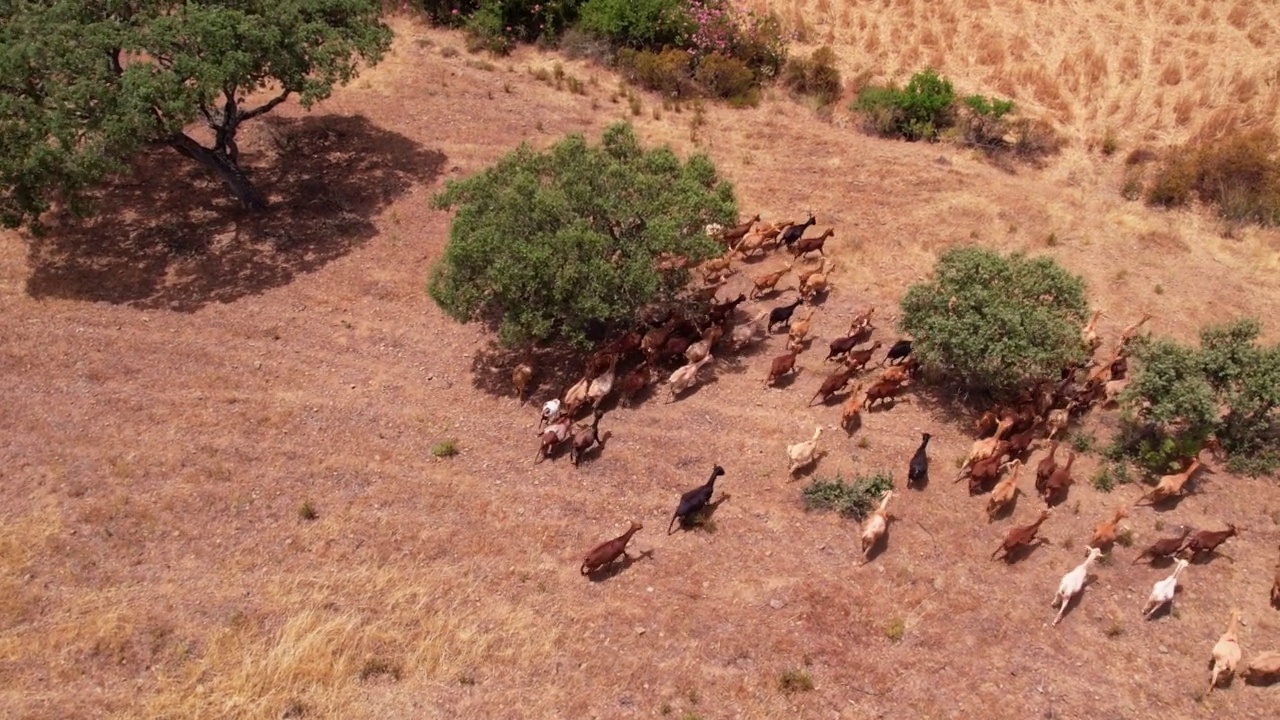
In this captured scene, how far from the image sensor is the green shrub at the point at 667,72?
1059 inches

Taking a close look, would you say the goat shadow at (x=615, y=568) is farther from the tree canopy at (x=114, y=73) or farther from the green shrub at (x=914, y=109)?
the green shrub at (x=914, y=109)

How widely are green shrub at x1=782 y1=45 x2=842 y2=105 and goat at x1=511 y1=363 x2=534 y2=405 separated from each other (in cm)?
1495

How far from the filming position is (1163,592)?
12086 millimetres

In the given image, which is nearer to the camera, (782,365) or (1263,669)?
(1263,669)

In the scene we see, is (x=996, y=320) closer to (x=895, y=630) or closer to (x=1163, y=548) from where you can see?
(x=1163, y=548)

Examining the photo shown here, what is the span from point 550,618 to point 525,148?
942cm

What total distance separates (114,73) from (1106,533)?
2056cm

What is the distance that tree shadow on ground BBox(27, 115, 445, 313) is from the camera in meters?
19.3

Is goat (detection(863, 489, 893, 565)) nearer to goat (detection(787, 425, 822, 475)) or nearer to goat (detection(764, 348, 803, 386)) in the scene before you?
goat (detection(787, 425, 822, 475))

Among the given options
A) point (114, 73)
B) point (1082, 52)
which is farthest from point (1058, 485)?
point (1082, 52)

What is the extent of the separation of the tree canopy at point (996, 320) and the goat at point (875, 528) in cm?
340

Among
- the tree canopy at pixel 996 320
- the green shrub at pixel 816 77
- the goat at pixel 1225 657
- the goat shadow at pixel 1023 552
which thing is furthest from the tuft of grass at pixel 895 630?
the green shrub at pixel 816 77

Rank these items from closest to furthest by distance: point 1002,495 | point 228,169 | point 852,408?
1. point 1002,495
2. point 852,408
3. point 228,169

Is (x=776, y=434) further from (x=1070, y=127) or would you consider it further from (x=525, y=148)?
(x=1070, y=127)
